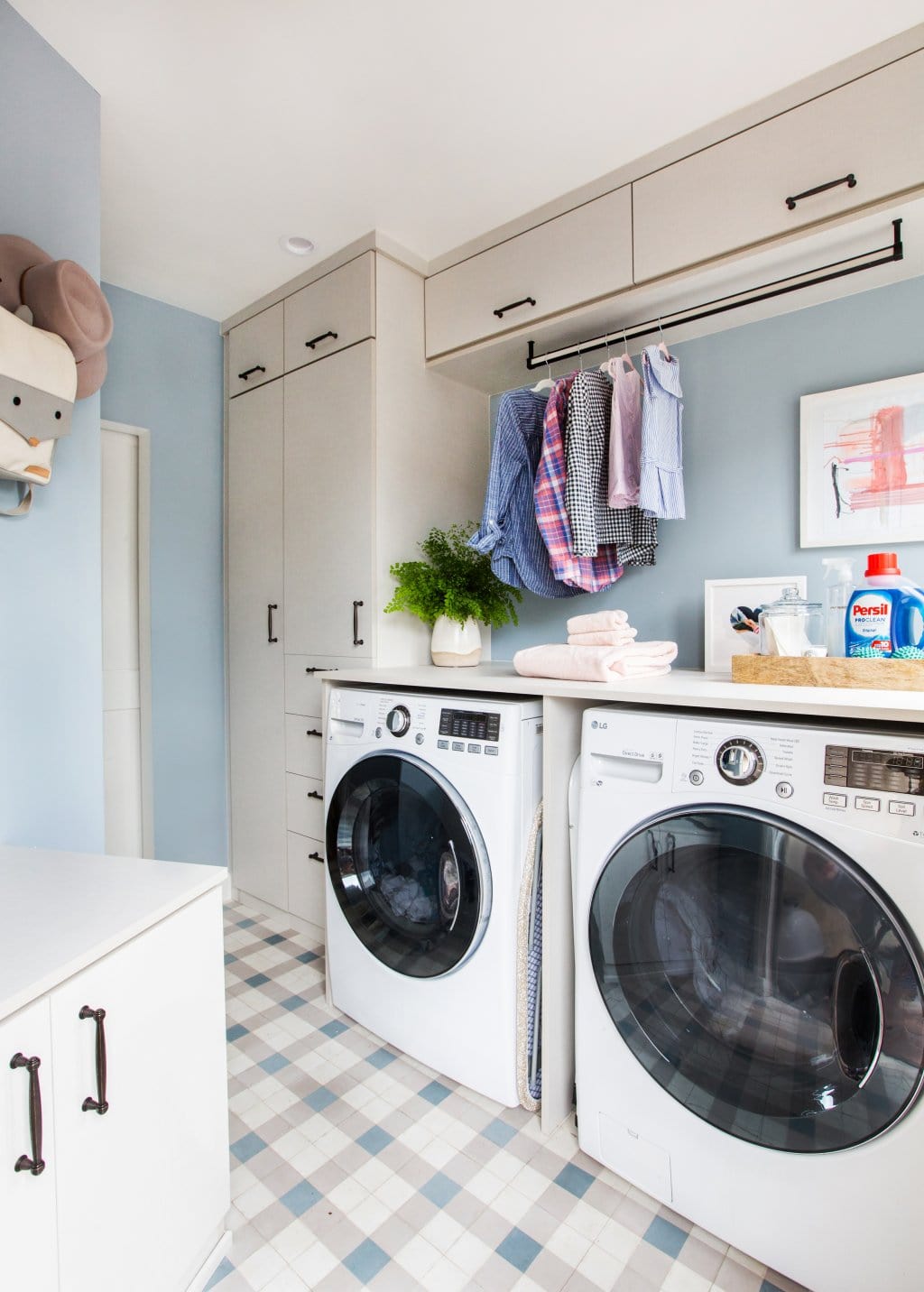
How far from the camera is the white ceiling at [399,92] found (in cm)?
136

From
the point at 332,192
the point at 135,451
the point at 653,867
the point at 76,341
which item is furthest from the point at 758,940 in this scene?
the point at 135,451

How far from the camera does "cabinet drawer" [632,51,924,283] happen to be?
1.37 metres

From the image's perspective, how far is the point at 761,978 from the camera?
111 cm

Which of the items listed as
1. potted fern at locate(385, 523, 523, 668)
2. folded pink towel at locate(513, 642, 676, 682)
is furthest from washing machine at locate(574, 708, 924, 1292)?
potted fern at locate(385, 523, 523, 668)

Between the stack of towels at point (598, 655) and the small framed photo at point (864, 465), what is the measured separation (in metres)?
0.58

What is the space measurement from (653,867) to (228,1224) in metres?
1.09

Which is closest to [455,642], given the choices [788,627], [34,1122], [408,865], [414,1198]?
[408,865]

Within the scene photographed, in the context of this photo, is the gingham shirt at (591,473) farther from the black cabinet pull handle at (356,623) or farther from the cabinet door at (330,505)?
the black cabinet pull handle at (356,623)

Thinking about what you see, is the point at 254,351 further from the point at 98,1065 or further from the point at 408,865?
the point at 98,1065

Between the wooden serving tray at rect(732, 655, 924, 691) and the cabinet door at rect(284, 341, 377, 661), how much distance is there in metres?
1.19

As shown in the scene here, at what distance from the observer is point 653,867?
4.05 feet

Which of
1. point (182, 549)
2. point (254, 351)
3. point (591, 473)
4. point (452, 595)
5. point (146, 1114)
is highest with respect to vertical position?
point (254, 351)

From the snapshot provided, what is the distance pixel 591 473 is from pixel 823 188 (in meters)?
0.81

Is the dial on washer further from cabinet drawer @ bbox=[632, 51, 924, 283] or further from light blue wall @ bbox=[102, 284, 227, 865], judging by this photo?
light blue wall @ bbox=[102, 284, 227, 865]
